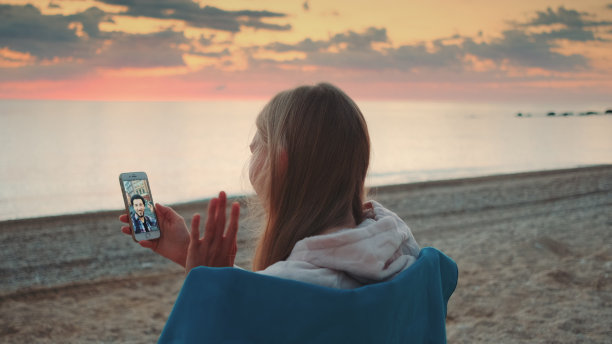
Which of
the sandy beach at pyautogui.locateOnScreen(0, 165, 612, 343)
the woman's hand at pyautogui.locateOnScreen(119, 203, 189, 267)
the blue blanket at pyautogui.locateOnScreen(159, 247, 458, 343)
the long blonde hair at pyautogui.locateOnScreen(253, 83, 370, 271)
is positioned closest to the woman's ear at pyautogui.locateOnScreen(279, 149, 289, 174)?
the long blonde hair at pyautogui.locateOnScreen(253, 83, 370, 271)

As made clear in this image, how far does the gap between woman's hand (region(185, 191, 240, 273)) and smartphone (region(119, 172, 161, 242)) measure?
42 centimetres

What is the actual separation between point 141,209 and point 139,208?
0.01 meters

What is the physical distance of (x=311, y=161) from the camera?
1.51m

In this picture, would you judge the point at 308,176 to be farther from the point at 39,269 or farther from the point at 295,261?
the point at 39,269

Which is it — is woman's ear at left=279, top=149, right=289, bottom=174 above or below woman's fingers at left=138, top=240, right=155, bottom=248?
above

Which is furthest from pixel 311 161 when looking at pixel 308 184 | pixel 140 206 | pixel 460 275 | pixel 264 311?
pixel 460 275

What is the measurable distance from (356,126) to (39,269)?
666cm

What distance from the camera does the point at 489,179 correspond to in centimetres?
1606

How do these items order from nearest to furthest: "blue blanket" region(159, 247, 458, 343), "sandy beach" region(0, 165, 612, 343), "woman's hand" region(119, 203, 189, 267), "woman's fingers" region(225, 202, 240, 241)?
"blue blanket" region(159, 247, 458, 343)
"woman's fingers" region(225, 202, 240, 241)
"woman's hand" region(119, 203, 189, 267)
"sandy beach" region(0, 165, 612, 343)

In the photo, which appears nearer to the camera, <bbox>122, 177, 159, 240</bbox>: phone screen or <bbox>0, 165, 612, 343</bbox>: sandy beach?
<bbox>122, 177, 159, 240</bbox>: phone screen

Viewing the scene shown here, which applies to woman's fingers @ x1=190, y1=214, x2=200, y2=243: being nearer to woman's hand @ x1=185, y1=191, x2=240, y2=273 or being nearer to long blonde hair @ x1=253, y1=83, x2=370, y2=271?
woman's hand @ x1=185, y1=191, x2=240, y2=273

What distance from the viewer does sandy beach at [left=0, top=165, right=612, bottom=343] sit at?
15.7 feet

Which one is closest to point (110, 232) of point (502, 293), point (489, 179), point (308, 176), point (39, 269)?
point (39, 269)

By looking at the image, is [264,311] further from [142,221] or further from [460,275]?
[460,275]
